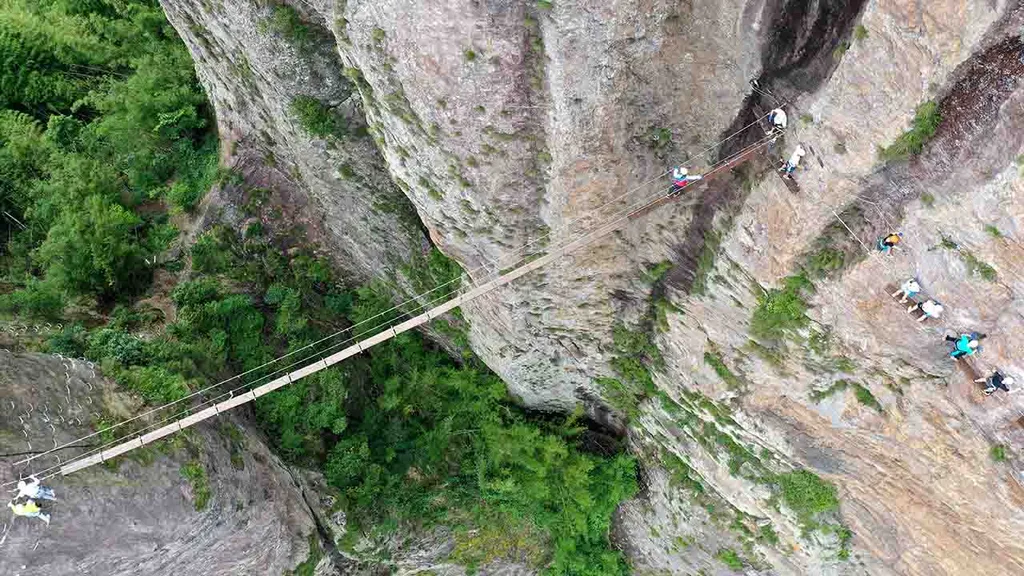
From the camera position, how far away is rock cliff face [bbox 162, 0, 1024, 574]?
5961 mm

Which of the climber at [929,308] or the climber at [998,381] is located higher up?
the climber at [929,308]

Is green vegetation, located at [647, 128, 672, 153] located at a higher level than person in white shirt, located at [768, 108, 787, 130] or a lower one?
higher

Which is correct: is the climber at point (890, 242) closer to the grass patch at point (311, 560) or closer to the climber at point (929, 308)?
the climber at point (929, 308)

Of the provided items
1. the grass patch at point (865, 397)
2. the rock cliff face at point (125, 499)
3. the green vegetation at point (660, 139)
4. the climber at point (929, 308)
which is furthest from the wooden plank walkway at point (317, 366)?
the grass patch at point (865, 397)

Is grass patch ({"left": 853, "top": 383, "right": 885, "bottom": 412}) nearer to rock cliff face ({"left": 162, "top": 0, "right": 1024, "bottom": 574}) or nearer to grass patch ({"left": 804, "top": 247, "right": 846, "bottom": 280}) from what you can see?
rock cliff face ({"left": 162, "top": 0, "right": 1024, "bottom": 574})

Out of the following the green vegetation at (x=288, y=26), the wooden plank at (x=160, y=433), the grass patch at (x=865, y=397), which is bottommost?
the grass patch at (x=865, y=397)

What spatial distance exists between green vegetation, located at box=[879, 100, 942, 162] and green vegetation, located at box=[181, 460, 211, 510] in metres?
9.69

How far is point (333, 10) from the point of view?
25.6 ft

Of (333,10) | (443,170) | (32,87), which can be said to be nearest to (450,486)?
(443,170)

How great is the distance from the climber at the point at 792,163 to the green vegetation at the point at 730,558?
334 inches

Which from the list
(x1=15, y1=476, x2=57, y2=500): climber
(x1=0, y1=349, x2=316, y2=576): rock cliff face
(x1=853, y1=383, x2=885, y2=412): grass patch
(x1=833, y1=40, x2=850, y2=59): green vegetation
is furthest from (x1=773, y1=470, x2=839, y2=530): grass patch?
(x1=15, y1=476, x2=57, y2=500): climber

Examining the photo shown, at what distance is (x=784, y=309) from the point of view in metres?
7.93

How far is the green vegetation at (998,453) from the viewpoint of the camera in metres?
7.04

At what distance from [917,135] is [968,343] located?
238cm
